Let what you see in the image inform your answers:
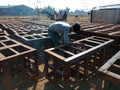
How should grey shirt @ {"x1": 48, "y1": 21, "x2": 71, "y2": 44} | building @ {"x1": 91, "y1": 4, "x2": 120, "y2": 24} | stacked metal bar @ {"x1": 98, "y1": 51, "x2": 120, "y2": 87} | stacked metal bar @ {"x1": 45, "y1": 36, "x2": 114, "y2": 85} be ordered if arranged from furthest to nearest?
building @ {"x1": 91, "y1": 4, "x2": 120, "y2": 24}
grey shirt @ {"x1": 48, "y1": 21, "x2": 71, "y2": 44}
stacked metal bar @ {"x1": 45, "y1": 36, "x2": 114, "y2": 85}
stacked metal bar @ {"x1": 98, "y1": 51, "x2": 120, "y2": 87}

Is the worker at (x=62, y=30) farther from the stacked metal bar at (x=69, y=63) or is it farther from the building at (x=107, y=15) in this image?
the building at (x=107, y=15)

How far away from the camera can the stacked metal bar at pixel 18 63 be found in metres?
3.31

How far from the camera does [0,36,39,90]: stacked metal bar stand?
331 cm

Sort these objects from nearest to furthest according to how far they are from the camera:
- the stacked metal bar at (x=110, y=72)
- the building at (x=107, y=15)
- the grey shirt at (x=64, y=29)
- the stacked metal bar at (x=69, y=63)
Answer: the stacked metal bar at (x=110, y=72) < the stacked metal bar at (x=69, y=63) < the grey shirt at (x=64, y=29) < the building at (x=107, y=15)

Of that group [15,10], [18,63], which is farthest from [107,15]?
[15,10]

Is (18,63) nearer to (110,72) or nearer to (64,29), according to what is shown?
(64,29)

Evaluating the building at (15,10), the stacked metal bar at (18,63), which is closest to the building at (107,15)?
the stacked metal bar at (18,63)

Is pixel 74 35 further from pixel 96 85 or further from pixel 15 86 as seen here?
pixel 15 86

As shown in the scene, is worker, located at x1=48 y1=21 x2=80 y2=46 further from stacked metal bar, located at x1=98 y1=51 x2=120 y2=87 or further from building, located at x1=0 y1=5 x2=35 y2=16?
building, located at x1=0 y1=5 x2=35 y2=16

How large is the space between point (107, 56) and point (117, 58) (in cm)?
230

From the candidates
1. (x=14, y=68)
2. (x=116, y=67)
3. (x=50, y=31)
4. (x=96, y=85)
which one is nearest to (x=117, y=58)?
(x=116, y=67)

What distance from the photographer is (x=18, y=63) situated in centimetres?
450

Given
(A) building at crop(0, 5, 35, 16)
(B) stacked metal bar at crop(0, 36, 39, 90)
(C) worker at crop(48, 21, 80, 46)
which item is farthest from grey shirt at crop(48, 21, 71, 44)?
(A) building at crop(0, 5, 35, 16)

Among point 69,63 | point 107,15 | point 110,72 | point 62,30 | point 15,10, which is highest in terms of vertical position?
point 15,10
